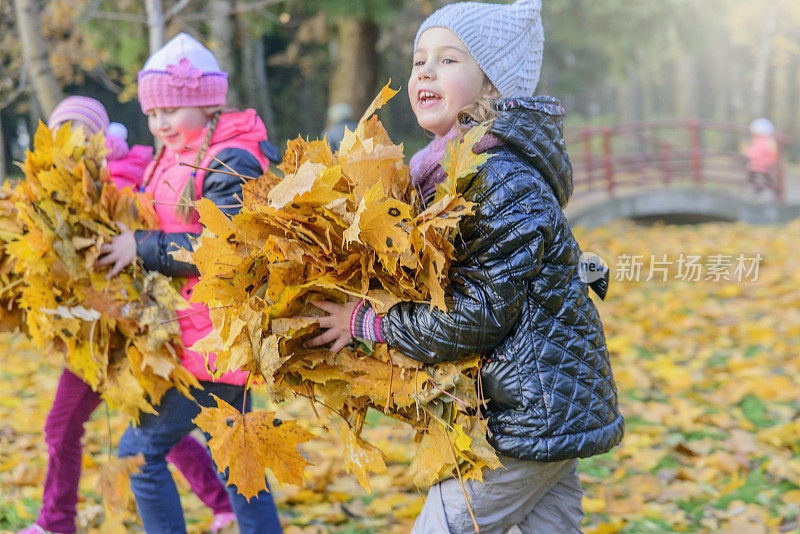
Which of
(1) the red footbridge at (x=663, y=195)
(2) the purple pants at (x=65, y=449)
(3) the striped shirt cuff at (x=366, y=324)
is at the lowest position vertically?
(1) the red footbridge at (x=663, y=195)

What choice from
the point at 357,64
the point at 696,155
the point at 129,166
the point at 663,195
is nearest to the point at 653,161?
the point at 696,155

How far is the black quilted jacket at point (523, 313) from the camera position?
1.74 metres

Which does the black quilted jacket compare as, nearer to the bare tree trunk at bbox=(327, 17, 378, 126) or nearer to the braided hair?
the braided hair

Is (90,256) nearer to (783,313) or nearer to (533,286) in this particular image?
(533,286)

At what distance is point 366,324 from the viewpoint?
1825 millimetres

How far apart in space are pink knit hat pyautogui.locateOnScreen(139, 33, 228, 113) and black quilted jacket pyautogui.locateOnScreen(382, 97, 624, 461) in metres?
1.26

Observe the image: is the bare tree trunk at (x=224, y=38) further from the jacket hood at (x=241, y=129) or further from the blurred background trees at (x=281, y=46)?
the jacket hood at (x=241, y=129)

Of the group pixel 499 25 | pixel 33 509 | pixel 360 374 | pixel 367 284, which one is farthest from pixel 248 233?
pixel 33 509

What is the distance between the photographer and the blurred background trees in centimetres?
634

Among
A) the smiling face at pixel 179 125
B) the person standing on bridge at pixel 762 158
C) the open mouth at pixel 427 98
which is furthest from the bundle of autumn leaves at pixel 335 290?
the person standing on bridge at pixel 762 158

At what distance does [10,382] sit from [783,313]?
675 centimetres

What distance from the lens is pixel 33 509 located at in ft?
10.8

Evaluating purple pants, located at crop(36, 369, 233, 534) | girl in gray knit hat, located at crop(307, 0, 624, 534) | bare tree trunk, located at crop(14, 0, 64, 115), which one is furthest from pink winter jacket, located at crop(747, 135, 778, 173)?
purple pants, located at crop(36, 369, 233, 534)

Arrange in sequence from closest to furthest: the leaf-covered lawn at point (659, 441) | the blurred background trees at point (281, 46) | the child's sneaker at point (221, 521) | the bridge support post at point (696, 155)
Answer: the child's sneaker at point (221, 521) < the leaf-covered lawn at point (659, 441) < the blurred background trees at point (281, 46) < the bridge support post at point (696, 155)
